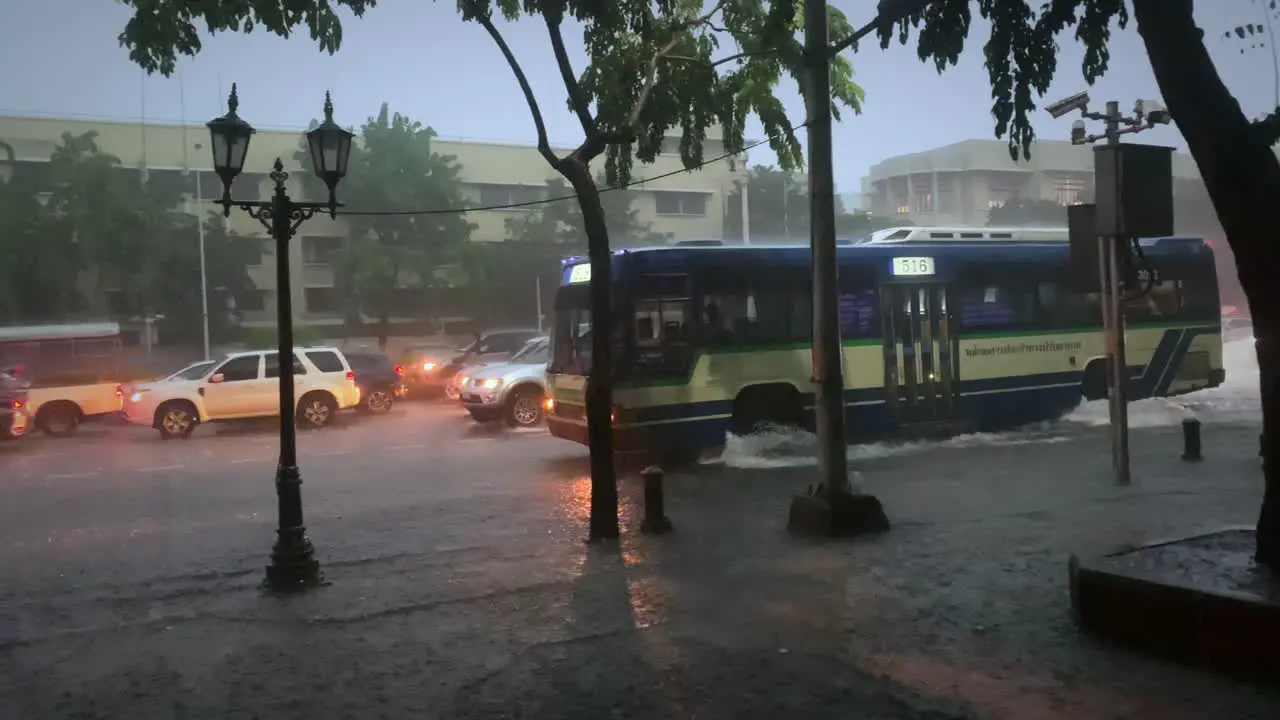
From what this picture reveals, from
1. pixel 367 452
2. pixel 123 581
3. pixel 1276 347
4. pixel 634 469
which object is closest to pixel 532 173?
pixel 367 452

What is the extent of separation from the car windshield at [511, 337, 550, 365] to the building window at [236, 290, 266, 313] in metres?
19.3

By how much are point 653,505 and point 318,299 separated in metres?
34.5

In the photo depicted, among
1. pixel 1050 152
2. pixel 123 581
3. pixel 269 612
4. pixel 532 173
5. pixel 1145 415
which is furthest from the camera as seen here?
pixel 1050 152

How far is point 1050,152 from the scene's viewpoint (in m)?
57.1

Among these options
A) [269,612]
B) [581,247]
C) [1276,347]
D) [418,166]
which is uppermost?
[418,166]

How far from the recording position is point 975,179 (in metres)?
58.7

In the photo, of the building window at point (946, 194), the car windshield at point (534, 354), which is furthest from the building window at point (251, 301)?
the building window at point (946, 194)

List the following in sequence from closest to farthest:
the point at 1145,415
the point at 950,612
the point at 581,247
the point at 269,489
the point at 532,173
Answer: the point at 950,612
the point at 269,489
the point at 1145,415
the point at 581,247
the point at 532,173

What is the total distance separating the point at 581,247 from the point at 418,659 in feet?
114

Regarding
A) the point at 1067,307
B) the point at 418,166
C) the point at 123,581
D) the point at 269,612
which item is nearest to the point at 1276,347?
the point at 269,612

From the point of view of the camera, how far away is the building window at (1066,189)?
171 ft

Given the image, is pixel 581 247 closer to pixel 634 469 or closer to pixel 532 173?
pixel 532 173

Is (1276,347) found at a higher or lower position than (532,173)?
lower

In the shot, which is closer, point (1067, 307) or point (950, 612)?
point (950, 612)
